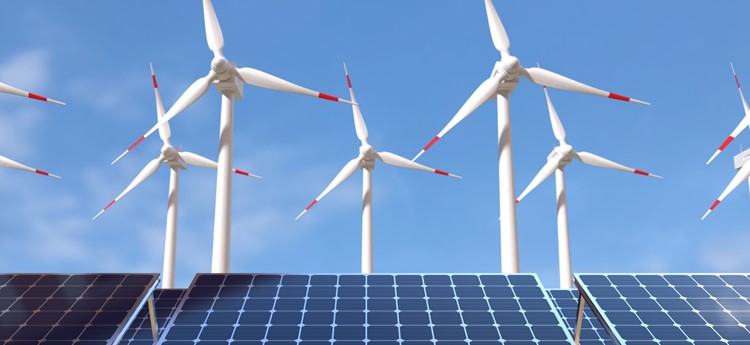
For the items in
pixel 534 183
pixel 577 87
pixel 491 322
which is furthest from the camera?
pixel 534 183

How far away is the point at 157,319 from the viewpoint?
2689 cm

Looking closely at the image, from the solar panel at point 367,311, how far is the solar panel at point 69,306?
1.27m

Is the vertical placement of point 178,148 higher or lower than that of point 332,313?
lower

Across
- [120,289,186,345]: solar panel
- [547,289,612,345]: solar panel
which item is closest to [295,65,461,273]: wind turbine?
[547,289,612,345]: solar panel

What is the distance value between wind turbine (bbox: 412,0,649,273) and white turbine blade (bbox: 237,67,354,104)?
26.5 ft

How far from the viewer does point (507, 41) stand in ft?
174

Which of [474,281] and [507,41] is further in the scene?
[507,41]

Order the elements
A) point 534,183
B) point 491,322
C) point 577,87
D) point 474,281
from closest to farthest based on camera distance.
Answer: point 491,322 < point 474,281 < point 577,87 < point 534,183

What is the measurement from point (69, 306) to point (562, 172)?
4666cm

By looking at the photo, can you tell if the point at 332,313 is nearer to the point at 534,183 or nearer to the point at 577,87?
the point at 577,87

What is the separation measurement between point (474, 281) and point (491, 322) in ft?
9.43

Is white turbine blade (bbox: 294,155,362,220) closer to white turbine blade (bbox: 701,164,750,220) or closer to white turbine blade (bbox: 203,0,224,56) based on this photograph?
white turbine blade (bbox: 203,0,224,56)

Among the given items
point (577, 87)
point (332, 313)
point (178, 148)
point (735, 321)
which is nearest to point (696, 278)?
point (735, 321)

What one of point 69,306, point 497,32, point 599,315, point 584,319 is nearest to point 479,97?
point 497,32
